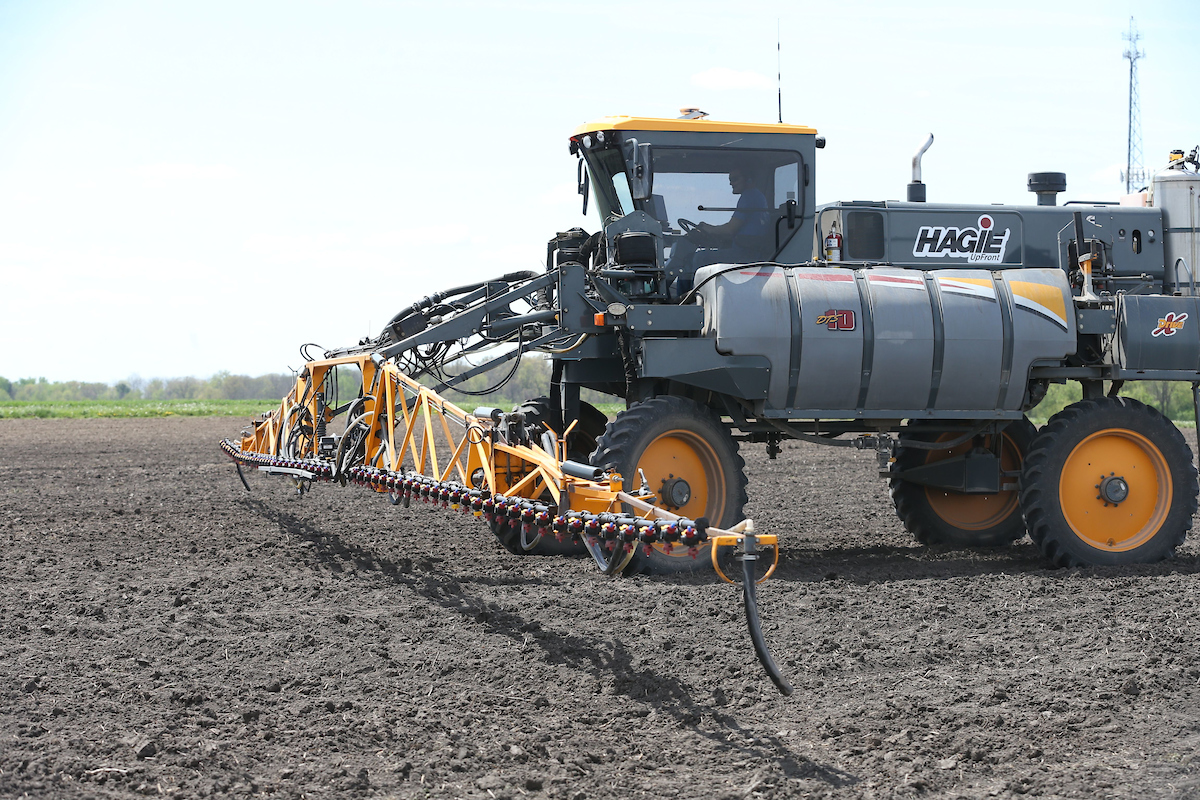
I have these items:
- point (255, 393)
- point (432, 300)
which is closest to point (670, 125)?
point (432, 300)

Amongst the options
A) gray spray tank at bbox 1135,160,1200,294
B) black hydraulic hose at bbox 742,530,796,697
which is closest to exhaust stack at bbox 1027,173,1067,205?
gray spray tank at bbox 1135,160,1200,294

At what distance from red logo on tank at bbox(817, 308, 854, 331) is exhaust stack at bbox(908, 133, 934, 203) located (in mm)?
2252

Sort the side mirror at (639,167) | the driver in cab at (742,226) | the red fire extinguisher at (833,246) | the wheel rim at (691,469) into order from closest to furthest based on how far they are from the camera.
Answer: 1. the wheel rim at (691,469)
2. the side mirror at (639,167)
3. the driver in cab at (742,226)
4. the red fire extinguisher at (833,246)

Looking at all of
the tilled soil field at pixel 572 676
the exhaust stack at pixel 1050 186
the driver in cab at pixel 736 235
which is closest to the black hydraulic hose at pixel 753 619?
the tilled soil field at pixel 572 676

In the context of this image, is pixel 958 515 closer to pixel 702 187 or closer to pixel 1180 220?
pixel 1180 220

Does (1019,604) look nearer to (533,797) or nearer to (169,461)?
(533,797)

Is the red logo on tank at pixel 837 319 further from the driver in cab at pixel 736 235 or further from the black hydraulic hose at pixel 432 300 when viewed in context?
the black hydraulic hose at pixel 432 300

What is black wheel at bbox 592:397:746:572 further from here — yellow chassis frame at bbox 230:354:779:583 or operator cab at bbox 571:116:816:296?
operator cab at bbox 571:116:816:296

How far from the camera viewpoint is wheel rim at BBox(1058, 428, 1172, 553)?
33.3 ft

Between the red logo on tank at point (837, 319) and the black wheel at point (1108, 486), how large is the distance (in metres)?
2.07

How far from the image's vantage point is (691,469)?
9.45 metres

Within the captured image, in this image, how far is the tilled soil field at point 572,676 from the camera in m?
5.12

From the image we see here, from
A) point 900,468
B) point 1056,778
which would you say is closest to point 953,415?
point 900,468

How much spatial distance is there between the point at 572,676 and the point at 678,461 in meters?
3.21
